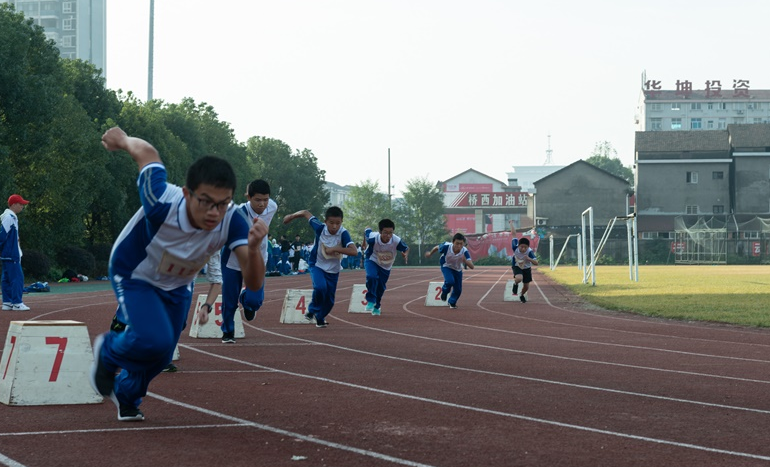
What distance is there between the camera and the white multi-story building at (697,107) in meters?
140

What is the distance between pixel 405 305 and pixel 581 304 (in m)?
3.98

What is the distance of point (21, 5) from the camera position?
450 feet

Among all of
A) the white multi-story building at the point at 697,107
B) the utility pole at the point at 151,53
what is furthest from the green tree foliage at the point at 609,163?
the utility pole at the point at 151,53

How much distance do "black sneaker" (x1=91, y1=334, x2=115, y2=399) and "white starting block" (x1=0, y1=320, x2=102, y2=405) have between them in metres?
1.05

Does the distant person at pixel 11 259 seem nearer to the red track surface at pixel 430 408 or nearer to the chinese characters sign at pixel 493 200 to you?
the red track surface at pixel 430 408

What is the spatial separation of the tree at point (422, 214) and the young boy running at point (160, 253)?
94.1m

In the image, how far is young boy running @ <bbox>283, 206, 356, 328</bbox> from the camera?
572 inches

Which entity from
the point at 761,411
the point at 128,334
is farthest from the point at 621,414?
the point at 128,334

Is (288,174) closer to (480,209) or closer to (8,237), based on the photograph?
(480,209)

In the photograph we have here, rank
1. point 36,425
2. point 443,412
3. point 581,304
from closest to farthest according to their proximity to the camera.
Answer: point 36,425
point 443,412
point 581,304

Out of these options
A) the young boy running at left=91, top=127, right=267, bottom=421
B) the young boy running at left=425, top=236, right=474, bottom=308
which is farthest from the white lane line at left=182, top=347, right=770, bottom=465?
the young boy running at left=425, top=236, right=474, bottom=308

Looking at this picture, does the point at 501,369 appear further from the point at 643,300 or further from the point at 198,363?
the point at 643,300

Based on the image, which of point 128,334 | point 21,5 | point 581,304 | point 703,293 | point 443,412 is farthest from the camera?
point 21,5

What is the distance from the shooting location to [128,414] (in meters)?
6.57
